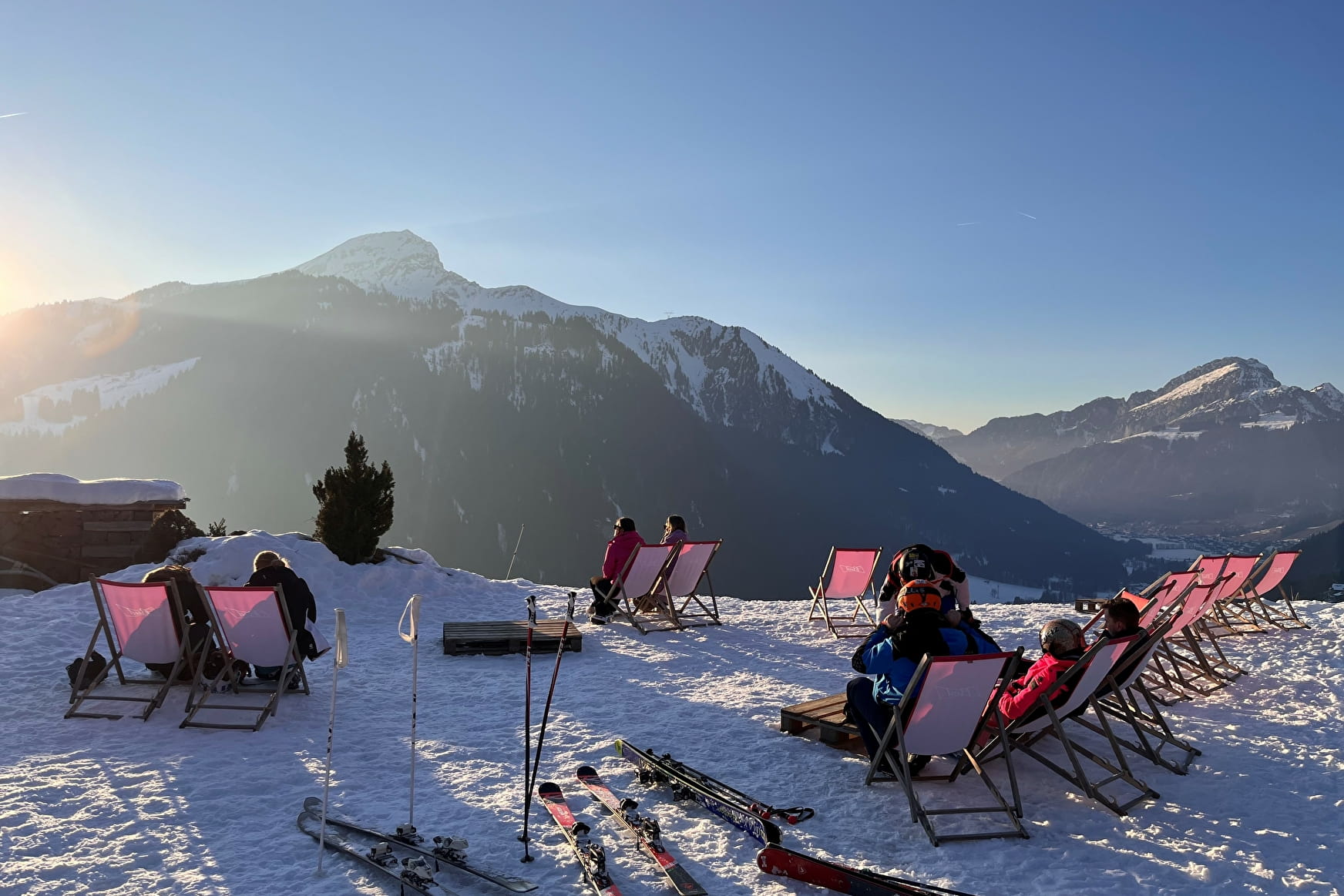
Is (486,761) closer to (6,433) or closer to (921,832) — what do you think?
(921,832)

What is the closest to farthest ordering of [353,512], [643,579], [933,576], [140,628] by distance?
[933,576]
[140,628]
[643,579]
[353,512]

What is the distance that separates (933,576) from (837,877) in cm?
248

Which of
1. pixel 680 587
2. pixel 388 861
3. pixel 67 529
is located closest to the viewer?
pixel 388 861

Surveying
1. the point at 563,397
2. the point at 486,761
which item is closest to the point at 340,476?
the point at 486,761

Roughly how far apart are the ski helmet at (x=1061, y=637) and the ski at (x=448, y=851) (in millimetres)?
3426

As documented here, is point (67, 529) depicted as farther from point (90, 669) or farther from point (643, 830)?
point (643, 830)

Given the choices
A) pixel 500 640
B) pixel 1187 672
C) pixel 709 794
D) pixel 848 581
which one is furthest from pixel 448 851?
pixel 848 581

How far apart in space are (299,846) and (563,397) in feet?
615

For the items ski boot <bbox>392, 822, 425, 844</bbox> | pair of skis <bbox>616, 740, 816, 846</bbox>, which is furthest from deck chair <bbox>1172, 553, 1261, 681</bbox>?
ski boot <bbox>392, 822, 425, 844</bbox>

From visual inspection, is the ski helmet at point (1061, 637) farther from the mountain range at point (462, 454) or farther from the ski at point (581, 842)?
the mountain range at point (462, 454)

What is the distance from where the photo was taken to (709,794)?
4.72 meters

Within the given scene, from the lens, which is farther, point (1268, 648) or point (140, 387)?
point (140, 387)

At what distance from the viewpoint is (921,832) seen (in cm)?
443

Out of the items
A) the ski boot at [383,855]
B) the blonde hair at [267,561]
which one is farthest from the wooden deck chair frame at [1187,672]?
the blonde hair at [267,561]
